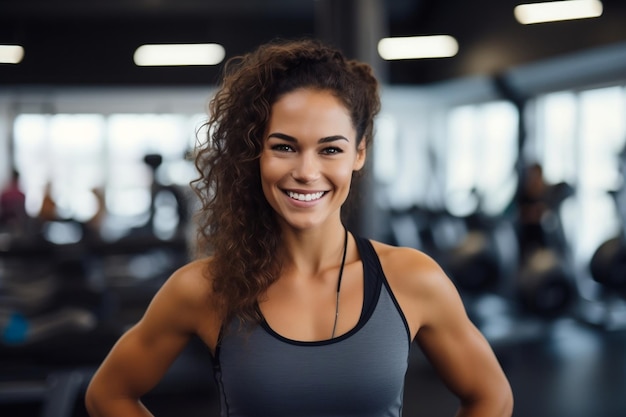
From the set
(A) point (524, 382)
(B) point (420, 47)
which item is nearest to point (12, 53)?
(B) point (420, 47)

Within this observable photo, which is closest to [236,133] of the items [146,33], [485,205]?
[485,205]

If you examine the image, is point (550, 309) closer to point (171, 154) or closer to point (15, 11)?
point (15, 11)

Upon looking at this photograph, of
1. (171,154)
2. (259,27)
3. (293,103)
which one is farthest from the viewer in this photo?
(171,154)

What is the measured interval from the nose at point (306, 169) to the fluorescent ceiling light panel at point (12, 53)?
624 cm

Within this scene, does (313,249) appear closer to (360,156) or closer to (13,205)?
(360,156)

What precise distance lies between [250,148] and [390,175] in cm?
926

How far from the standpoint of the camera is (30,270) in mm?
5531

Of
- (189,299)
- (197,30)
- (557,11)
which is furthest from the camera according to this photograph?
(197,30)

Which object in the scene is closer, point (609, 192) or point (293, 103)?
point (293, 103)

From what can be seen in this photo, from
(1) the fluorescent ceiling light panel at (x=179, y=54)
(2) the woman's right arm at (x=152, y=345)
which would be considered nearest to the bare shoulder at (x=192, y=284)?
(2) the woman's right arm at (x=152, y=345)

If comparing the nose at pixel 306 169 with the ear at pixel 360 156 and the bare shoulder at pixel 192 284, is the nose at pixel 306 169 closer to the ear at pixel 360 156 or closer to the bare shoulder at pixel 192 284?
the ear at pixel 360 156

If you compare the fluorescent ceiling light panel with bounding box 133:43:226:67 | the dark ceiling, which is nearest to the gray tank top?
the dark ceiling

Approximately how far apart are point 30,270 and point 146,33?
3.29 meters

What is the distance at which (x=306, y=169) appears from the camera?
110 centimetres
